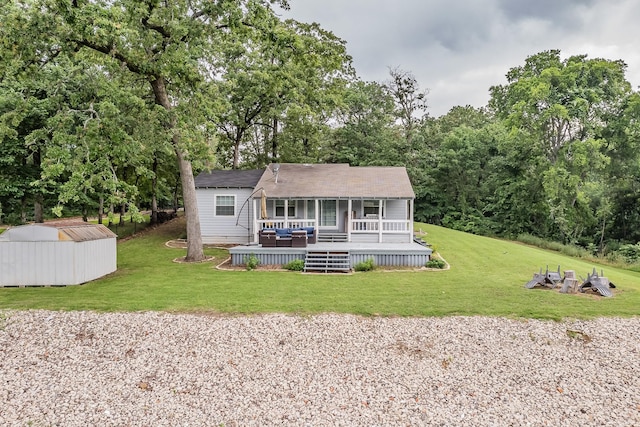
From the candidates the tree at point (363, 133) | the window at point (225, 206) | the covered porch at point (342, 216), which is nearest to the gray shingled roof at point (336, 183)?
the covered porch at point (342, 216)

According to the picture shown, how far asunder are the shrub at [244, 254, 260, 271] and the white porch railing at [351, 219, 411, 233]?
16.5 feet

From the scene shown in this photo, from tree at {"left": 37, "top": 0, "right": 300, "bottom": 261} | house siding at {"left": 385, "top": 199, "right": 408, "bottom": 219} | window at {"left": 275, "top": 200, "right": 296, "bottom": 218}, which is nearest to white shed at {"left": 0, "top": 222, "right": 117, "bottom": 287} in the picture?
tree at {"left": 37, "top": 0, "right": 300, "bottom": 261}

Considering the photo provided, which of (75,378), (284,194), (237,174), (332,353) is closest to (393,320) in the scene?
(332,353)

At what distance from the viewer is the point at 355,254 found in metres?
13.9

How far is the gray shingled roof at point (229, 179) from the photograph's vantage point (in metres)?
20.4

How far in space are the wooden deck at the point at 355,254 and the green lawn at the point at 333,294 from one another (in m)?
1.12

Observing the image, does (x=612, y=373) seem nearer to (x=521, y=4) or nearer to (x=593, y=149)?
(x=521, y=4)

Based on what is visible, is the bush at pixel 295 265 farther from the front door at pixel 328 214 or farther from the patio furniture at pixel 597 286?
the patio furniture at pixel 597 286

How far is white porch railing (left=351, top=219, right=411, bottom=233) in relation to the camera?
16656mm

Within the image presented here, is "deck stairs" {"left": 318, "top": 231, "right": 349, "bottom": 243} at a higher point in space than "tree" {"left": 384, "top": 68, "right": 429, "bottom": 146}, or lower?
lower

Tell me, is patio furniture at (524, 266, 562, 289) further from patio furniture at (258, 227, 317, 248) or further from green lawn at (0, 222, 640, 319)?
patio furniture at (258, 227, 317, 248)

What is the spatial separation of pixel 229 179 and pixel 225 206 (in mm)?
1844

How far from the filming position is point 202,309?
341 inches

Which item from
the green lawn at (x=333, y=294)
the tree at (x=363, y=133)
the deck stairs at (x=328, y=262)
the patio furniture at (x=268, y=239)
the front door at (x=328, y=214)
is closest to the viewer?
the green lawn at (x=333, y=294)
